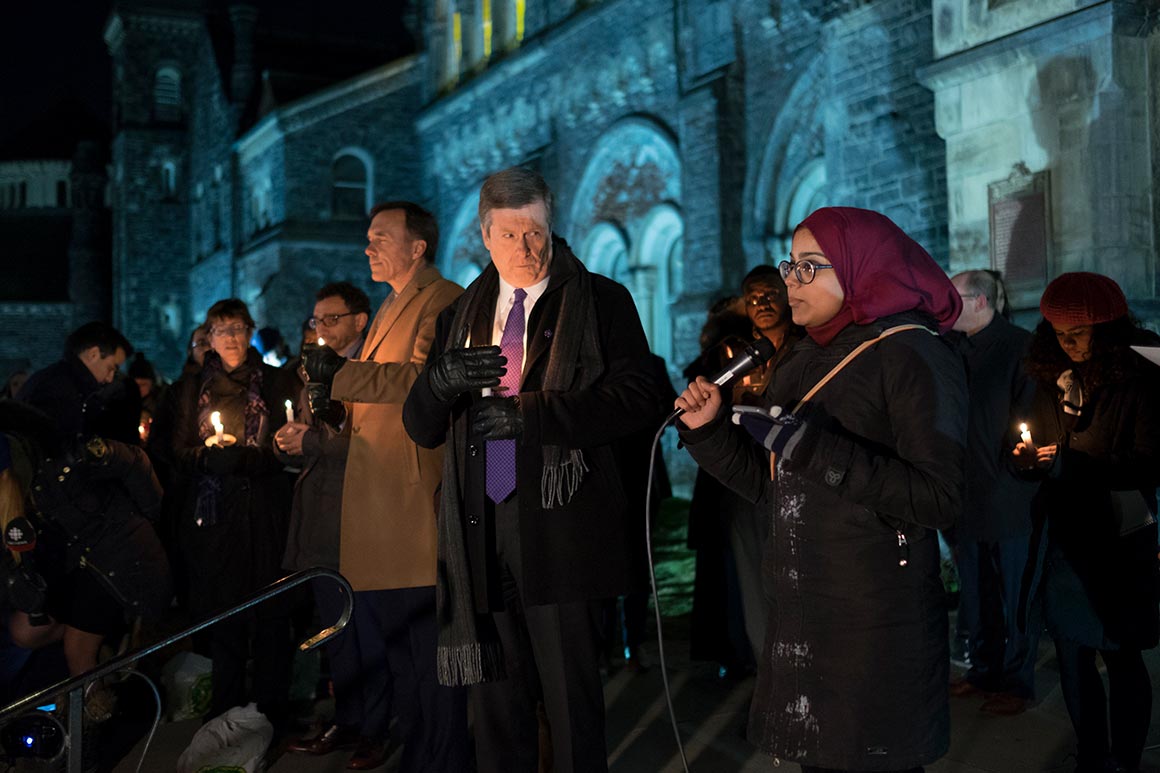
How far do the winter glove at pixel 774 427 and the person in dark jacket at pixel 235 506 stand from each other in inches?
128

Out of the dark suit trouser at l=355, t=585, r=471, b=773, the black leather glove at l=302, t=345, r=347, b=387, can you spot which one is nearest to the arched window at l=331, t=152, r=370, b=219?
the dark suit trouser at l=355, t=585, r=471, b=773

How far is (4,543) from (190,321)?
32576 millimetres

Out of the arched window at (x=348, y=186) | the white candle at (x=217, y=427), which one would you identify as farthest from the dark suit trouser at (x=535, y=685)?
the arched window at (x=348, y=186)

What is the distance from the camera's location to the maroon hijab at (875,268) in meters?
2.82

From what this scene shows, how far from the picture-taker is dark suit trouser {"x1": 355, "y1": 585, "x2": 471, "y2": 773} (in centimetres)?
425

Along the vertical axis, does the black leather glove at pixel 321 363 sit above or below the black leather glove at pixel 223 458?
above

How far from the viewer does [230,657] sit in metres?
5.44

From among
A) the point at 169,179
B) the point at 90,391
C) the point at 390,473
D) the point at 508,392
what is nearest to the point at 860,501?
the point at 508,392

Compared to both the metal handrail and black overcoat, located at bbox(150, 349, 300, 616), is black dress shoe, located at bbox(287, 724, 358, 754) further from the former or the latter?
the metal handrail

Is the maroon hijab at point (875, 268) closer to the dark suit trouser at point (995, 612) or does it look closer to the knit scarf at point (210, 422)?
the dark suit trouser at point (995, 612)

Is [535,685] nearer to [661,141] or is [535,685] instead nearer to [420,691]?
[420,691]

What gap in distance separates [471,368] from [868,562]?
46.8 inches

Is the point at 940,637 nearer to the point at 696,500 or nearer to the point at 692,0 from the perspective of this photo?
the point at 696,500

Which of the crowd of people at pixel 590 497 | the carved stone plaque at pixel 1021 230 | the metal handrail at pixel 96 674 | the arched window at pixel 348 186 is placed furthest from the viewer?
the arched window at pixel 348 186
